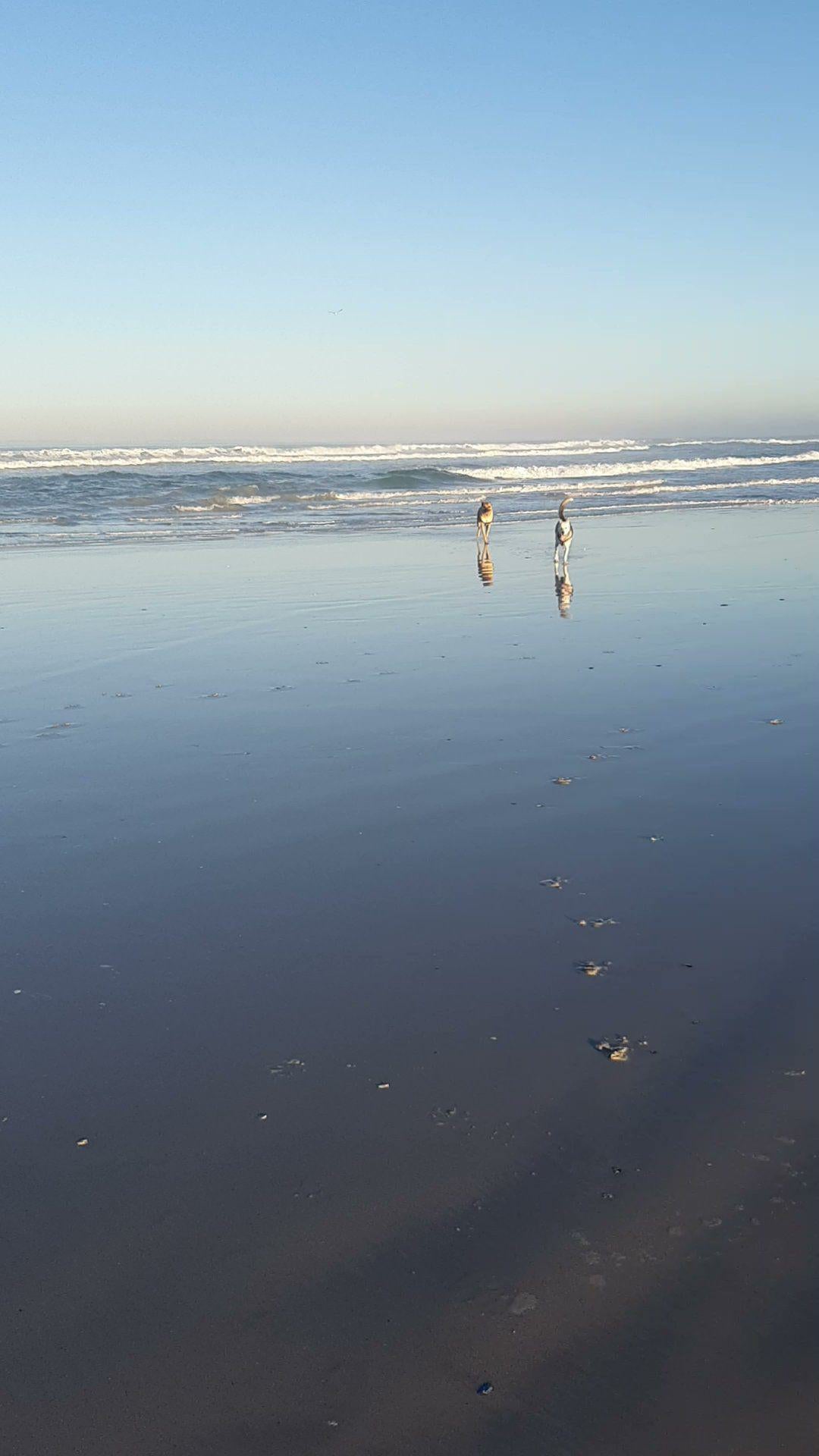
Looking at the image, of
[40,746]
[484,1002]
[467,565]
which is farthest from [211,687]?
[467,565]

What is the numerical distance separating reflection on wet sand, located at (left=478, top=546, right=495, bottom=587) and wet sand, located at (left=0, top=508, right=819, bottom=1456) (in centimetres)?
907

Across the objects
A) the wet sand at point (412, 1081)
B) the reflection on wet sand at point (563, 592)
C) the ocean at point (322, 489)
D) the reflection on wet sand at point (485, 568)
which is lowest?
the wet sand at point (412, 1081)

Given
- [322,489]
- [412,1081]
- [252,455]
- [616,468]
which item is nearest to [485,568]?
[412,1081]

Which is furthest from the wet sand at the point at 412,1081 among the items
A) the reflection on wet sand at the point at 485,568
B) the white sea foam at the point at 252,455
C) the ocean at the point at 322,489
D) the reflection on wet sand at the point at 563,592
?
the white sea foam at the point at 252,455

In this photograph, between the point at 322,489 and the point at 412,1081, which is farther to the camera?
the point at 322,489

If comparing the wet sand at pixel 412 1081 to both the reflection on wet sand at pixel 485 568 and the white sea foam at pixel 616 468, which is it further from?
the white sea foam at pixel 616 468

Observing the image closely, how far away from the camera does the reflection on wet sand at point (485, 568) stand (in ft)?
63.7

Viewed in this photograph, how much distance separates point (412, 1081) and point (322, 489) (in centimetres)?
4781

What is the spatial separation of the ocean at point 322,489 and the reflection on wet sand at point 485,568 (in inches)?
379

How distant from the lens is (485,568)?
68.3 feet

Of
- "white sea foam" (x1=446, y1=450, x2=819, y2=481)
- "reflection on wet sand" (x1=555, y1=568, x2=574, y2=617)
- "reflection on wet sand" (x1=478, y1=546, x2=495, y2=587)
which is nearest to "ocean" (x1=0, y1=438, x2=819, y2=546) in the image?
"white sea foam" (x1=446, y1=450, x2=819, y2=481)

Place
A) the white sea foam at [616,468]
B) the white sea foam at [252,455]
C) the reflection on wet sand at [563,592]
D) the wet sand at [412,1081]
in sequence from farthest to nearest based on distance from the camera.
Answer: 1. the white sea foam at [252,455]
2. the white sea foam at [616,468]
3. the reflection on wet sand at [563,592]
4. the wet sand at [412,1081]

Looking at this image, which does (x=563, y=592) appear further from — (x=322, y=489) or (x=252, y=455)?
(x=252, y=455)

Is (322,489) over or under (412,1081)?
over
